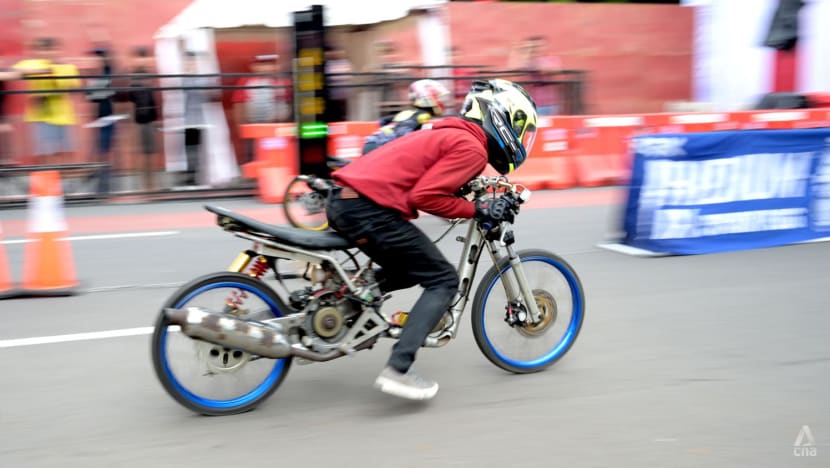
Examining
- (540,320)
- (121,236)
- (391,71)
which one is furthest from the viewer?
(391,71)

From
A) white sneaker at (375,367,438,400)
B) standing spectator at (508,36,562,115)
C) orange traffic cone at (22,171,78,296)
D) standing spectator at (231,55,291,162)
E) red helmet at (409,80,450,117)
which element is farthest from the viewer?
standing spectator at (508,36,562,115)

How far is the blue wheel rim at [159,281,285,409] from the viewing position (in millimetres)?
4352

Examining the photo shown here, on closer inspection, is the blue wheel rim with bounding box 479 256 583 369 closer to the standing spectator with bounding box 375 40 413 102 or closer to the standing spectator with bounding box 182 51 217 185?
the standing spectator with bounding box 182 51 217 185

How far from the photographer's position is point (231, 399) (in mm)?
4594

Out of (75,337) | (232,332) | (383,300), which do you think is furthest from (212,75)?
(232,332)

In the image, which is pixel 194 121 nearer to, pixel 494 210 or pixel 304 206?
pixel 304 206

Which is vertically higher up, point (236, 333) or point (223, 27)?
point (223, 27)

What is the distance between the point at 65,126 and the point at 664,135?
27.0 feet

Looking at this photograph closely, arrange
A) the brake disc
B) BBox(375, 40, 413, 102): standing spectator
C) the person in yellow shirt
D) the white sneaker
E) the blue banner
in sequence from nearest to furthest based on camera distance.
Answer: the white sneaker
the brake disc
the blue banner
the person in yellow shirt
BBox(375, 40, 413, 102): standing spectator

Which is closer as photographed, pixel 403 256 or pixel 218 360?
pixel 218 360

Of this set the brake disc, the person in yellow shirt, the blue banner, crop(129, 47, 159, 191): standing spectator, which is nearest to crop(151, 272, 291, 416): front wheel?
the brake disc

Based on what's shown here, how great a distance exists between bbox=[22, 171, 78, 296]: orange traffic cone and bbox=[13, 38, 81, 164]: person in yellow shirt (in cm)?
517

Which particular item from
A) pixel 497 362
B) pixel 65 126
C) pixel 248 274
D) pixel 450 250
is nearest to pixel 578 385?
pixel 497 362

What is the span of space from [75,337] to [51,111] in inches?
277
